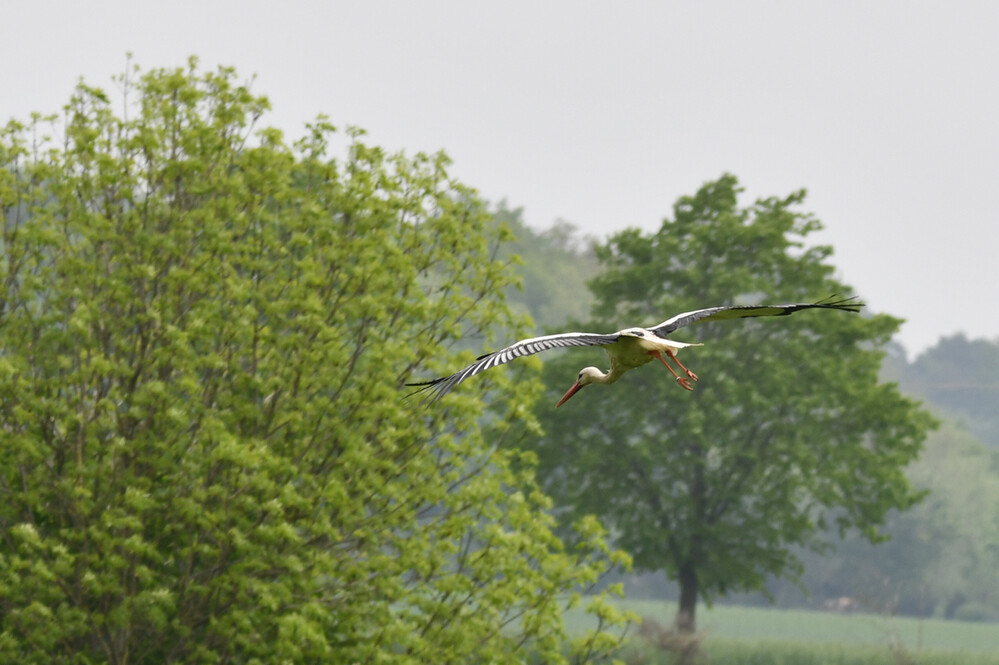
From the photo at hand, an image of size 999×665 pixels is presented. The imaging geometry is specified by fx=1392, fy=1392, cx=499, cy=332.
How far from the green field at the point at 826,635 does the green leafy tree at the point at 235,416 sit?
47.3ft

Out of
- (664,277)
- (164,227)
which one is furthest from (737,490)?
(164,227)

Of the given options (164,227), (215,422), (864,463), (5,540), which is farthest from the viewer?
(864,463)

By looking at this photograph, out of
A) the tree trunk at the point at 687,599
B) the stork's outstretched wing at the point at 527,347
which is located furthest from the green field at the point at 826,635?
the stork's outstretched wing at the point at 527,347

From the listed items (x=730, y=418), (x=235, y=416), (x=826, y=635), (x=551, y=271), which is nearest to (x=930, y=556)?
(x=826, y=635)

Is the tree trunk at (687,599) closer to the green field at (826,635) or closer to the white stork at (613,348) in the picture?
the green field at (826,635)

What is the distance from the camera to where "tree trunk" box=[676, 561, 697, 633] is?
105ft

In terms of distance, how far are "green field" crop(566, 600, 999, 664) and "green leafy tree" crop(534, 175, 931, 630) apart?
6.75ft

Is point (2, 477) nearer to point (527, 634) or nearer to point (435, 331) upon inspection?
point (435, 331)

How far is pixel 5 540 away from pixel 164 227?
4113 millimetres

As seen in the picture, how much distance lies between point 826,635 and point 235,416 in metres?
42.9

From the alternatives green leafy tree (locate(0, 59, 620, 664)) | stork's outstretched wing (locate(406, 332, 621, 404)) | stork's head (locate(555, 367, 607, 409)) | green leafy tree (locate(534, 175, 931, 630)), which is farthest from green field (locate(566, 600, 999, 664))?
stork's outstretched wing (locate(406, 332, 621, 404))

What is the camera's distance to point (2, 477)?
52.5 feet

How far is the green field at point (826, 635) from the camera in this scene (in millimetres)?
31945

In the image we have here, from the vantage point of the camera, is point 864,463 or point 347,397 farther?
point 864,463
